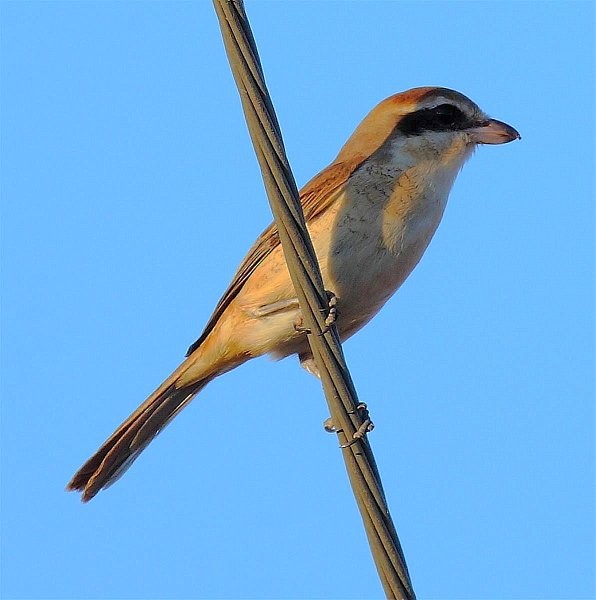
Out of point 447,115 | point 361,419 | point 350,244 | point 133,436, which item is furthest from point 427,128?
point 361,419

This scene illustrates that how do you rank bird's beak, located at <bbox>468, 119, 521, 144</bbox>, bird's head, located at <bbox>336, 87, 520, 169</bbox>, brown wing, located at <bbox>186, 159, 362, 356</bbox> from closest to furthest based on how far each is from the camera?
brown wing, located at <bbox>186, 159, 362, 356</bbox>
bird's head, located at <bbox>336, 87, 520, 169</bbox>
bird's beak, located at <bbox>468, 119, 521, 144</bbox>

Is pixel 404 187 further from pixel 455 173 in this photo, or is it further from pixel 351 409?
pixel 351 409

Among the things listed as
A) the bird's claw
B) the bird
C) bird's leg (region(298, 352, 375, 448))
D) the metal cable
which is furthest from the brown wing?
the metal cable

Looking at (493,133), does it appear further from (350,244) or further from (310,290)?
(310,290)

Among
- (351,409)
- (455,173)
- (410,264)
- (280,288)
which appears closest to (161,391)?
(280,288)

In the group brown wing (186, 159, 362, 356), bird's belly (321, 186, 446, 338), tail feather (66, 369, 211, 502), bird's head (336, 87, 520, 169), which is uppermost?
bird's head (336, 87, 520, 169)

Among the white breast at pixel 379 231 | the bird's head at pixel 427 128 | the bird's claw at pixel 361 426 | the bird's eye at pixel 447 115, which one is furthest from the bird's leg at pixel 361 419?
the bird's eye at pixel 447 115

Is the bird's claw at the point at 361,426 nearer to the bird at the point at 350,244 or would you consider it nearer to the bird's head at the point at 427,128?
the bird at the point at 350,244

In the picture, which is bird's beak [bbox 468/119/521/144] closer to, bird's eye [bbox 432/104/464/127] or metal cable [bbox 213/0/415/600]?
bird's eye [bbox 432/104/464/127]
